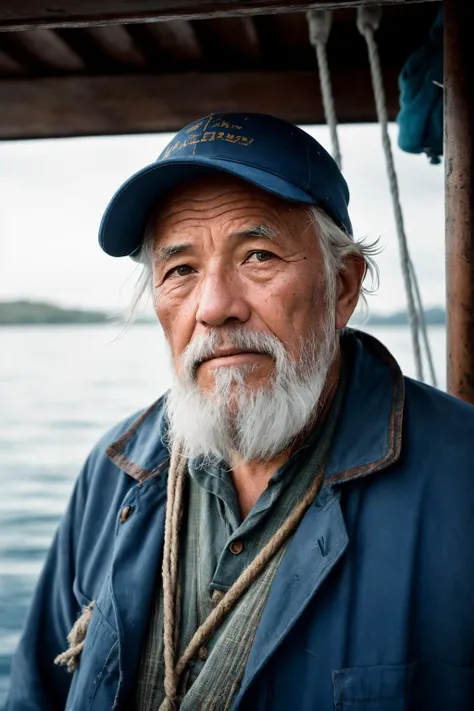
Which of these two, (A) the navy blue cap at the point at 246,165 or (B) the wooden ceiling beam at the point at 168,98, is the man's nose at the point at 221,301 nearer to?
(A) the navy blue cap at the point at 246,165

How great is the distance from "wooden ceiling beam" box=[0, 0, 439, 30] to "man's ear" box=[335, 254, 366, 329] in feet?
2.25

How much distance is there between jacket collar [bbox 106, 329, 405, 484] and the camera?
1.49 meters

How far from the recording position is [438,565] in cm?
137

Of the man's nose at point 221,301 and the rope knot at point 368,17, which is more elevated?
the rope knot at point 368,17

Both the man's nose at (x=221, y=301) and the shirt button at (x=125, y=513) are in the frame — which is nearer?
the man's nose at (x=221, y=301)

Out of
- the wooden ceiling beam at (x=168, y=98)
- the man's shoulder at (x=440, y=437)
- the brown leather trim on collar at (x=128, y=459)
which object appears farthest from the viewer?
the wooden ceiling beam at (x=168, y=98)

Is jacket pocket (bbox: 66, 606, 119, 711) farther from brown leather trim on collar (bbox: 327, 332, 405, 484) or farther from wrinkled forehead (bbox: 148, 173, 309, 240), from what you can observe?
wrinkled forehead (bbox: 148, 173, 309, 240)

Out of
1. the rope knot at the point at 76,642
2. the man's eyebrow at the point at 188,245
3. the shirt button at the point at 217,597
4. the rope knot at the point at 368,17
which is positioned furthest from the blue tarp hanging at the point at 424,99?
the rope knot at the point at 76,642

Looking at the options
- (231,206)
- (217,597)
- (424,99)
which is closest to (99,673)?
(217,597)

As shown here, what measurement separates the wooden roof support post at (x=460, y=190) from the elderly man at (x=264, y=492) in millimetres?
220

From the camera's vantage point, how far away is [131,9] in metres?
1.23

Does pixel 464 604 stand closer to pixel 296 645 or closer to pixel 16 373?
pixel 296 645

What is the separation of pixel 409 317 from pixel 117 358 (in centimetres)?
2554

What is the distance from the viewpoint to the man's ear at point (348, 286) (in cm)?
177
